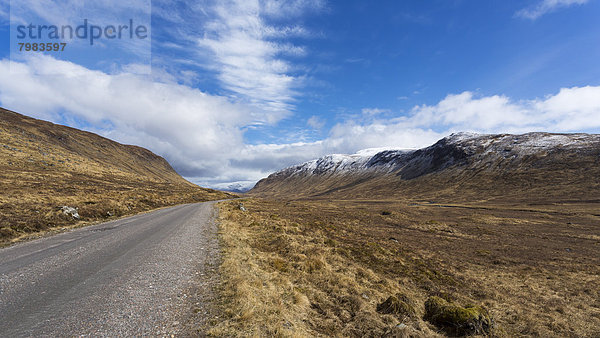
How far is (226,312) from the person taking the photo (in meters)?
6.59

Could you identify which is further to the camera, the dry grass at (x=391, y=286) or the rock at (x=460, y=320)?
the rock at (x=460, y=320)

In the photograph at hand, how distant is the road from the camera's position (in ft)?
18.9

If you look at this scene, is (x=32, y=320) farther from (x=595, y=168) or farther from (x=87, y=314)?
(x=595, y=168)

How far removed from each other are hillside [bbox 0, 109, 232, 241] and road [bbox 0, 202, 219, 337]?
10523 millimetres

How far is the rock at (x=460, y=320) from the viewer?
8.86 m

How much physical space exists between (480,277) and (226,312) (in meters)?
18.0

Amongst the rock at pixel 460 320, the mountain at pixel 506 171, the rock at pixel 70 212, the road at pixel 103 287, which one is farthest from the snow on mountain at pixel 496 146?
the rock at pixel 70 212

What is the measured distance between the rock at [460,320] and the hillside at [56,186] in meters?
26.9

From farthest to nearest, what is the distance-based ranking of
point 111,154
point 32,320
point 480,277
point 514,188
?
point 111,154, point 514,188, point 480,277, point 32,320

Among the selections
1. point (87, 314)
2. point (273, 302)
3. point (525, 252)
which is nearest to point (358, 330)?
point (273, 302)

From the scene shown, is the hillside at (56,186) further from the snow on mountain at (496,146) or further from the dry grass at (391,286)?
the snow on mountain at (496,146)

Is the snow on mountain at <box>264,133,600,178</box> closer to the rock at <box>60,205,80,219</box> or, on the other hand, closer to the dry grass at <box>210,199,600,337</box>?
the dry grass at <box>210,199,600,337</box>

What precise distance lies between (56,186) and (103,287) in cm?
5195

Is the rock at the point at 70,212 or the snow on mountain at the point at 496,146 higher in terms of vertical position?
the snow on mountain at the point at 496,146
